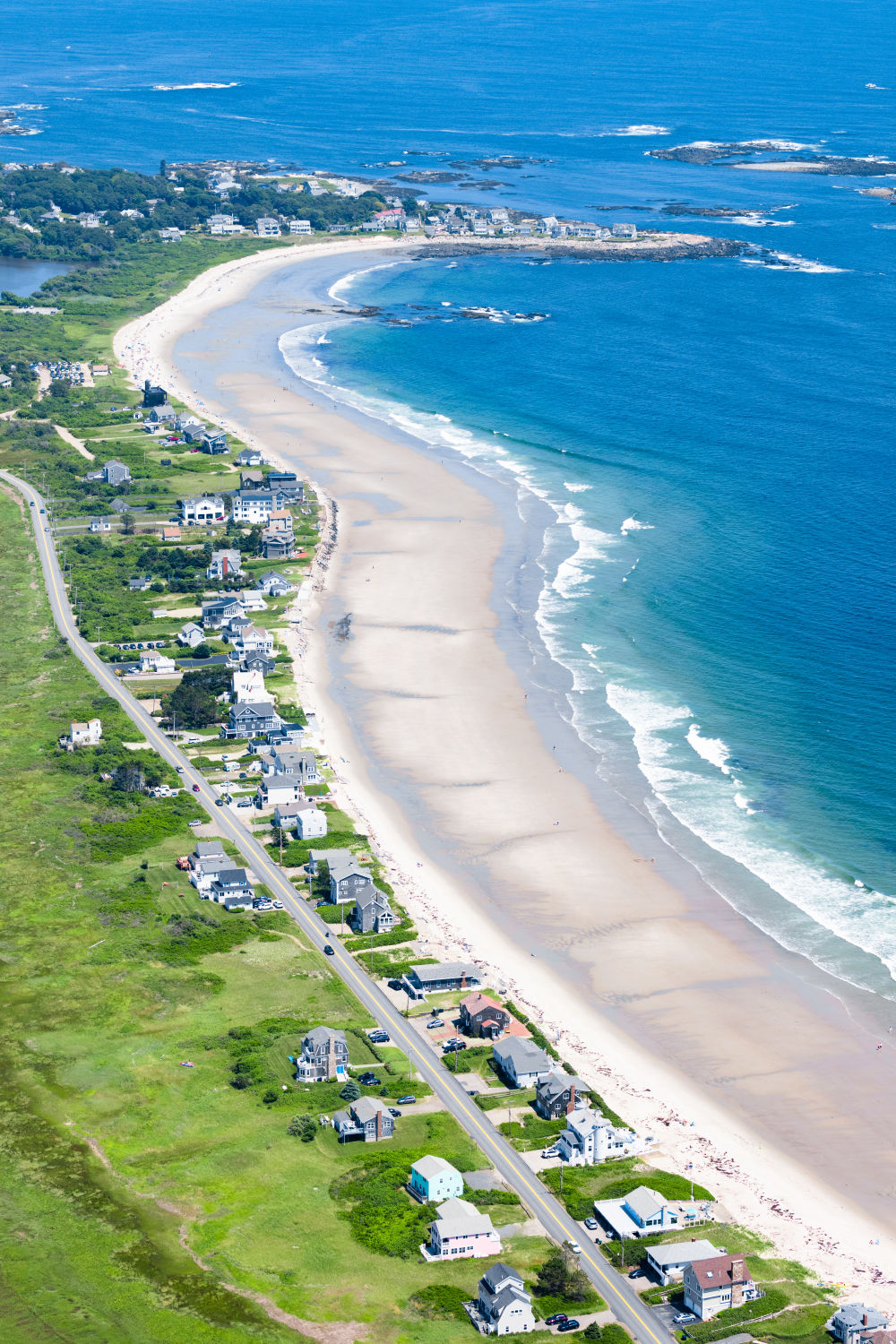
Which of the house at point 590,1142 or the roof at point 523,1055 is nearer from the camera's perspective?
the house at point 590,1142

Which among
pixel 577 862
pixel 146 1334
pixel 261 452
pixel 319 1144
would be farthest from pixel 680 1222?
pixel 261 452

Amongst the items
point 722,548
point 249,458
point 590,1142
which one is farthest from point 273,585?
point 590,1142

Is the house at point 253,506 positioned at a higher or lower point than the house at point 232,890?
higher

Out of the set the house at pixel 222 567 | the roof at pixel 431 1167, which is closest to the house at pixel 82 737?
the house at pixel 222 567

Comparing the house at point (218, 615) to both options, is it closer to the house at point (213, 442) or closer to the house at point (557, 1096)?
the house at point (213, 442)

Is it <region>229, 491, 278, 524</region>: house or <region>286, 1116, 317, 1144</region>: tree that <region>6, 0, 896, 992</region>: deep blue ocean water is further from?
<region>286, 1116, 317, 1144</region>: tree

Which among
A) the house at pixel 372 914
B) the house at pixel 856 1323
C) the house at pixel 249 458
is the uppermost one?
the house at pixel 249 458
